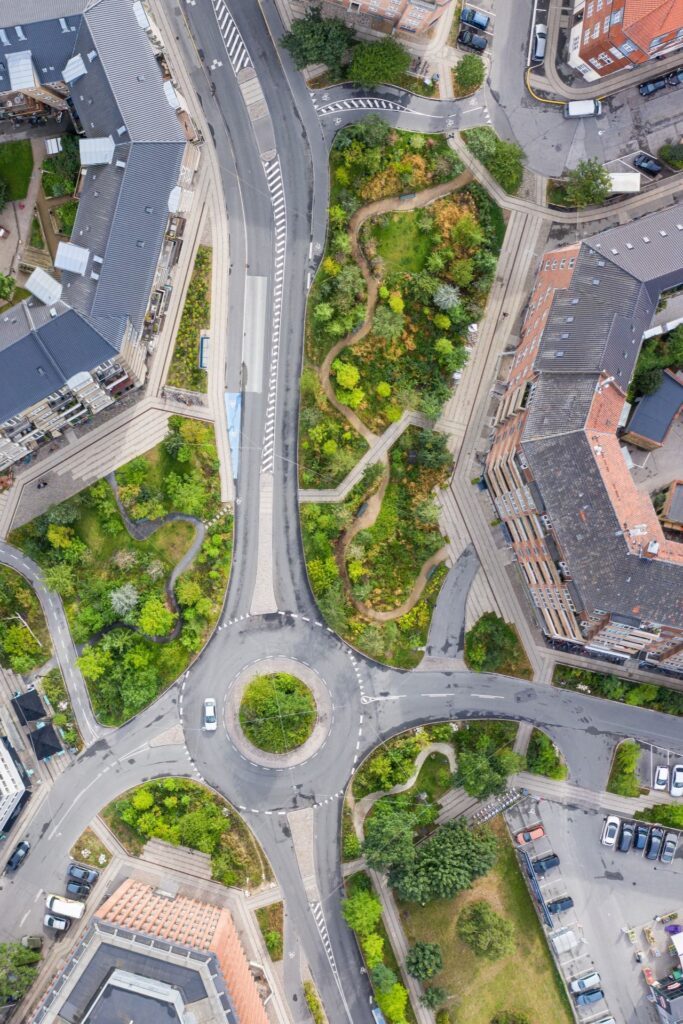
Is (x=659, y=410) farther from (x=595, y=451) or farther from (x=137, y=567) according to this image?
(x=137, y=567)

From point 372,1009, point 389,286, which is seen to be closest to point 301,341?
point 389,286

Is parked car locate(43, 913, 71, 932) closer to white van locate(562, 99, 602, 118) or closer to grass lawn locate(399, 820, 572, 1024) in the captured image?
grass lawn locate(399, 820, 572, 1024)

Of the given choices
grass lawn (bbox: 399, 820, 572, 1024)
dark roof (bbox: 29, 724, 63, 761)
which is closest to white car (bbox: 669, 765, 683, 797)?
grass lawn (bbox: 399, 820, 572, 1024)

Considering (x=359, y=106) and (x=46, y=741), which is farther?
(x=359, y=106)

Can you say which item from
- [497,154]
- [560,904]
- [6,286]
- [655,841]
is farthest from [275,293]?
[560,904]

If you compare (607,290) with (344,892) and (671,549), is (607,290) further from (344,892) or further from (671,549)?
(344,892)

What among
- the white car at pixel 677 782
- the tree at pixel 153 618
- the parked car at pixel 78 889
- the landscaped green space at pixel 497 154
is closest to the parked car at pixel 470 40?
the landscaped green space at pixel 497 154
